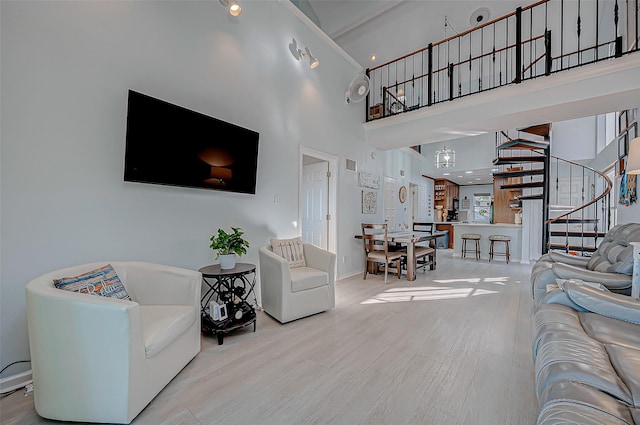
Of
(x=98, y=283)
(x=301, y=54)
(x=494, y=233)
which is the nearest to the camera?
(x=98, y=283)

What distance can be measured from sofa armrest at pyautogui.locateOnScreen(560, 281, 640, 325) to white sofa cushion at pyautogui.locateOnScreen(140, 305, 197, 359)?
2.57 m

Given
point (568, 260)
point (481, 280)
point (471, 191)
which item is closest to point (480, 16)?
point (568, 260)

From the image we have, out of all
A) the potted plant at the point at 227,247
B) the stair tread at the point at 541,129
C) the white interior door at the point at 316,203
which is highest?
the stair tread at the point at 541,129

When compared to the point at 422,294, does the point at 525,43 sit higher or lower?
higher

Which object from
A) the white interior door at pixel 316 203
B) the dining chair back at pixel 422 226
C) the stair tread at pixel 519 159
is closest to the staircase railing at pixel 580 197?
the stair tread at pixel 519 159

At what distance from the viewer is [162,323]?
1739 mm

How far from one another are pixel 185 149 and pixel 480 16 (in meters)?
5.39

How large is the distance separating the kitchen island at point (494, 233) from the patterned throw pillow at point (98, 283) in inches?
287

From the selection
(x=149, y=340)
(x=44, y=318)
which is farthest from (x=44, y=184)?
(x=149, y=340)

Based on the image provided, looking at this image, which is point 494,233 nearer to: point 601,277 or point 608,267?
point 608,267

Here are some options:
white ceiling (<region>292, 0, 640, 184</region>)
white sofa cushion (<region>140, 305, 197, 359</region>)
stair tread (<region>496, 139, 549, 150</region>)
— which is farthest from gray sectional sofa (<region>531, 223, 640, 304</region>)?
white sofa cushion (<region>140, 305, 197, 359</region>)

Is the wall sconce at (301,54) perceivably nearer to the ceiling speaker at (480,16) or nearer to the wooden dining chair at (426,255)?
the ceiling speaker at (480,16)

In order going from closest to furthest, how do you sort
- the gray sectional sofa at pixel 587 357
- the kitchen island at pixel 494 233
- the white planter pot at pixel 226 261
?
the gray sectional sofa at pixel 587 357 < the white planter pot at pixel 226 261 < the kitchen island at pixel 494 233

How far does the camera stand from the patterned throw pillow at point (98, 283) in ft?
5.35
